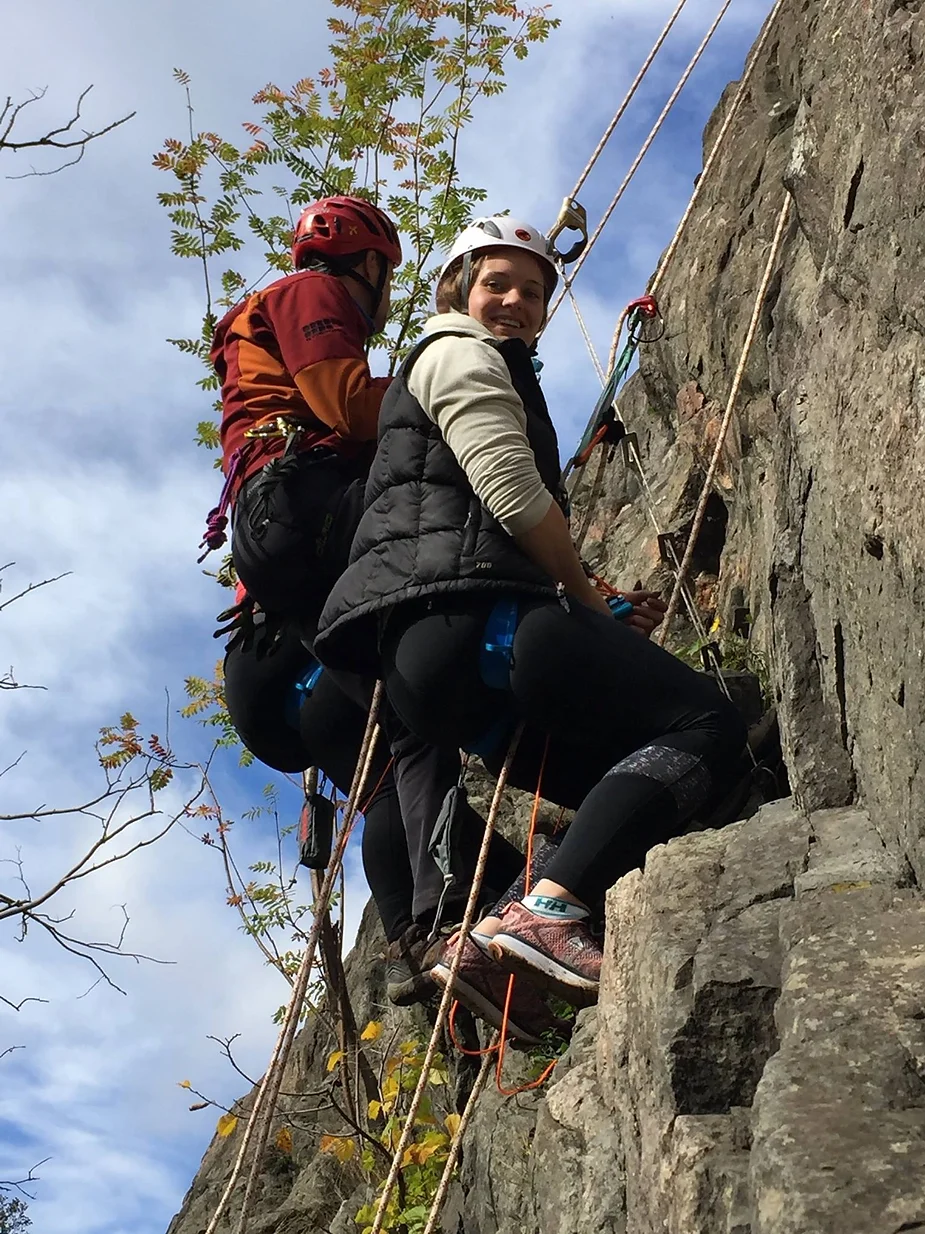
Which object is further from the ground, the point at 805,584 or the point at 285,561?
the point at 285,561

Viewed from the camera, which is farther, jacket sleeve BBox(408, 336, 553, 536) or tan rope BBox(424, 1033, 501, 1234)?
tan rope BBox(424, 1033, 501, 1234)

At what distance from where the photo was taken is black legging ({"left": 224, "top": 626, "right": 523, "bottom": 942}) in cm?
415

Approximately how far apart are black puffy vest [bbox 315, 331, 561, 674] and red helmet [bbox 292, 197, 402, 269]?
1108 millimetres

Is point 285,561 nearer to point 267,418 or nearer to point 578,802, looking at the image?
point 267,418

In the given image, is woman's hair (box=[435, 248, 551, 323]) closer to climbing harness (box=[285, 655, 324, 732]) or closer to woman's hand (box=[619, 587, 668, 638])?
woman's hand (box=[619, 587, 668, 638])

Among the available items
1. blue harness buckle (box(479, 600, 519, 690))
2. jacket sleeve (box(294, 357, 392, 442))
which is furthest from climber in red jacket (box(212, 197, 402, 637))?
blue harness buckle (box(479, 600, 519, 690))

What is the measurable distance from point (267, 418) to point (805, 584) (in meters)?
2.17

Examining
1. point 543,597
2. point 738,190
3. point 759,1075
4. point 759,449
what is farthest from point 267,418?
point 738,190

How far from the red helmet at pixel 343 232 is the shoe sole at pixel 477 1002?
9.03 feet

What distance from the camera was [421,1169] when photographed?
4.86m

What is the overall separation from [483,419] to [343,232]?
1.56 meters

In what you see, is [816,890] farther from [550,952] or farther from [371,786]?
[371,786]

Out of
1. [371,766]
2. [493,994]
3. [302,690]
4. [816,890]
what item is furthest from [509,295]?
[816,890]

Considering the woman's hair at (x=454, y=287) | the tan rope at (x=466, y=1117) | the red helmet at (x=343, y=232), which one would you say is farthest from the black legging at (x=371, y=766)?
the red helmet at (x=343, y=232)
